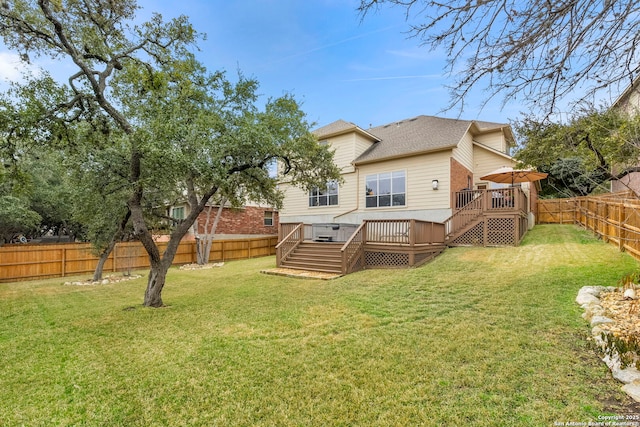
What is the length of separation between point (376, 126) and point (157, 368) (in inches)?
737

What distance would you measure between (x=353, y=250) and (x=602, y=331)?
24.4 ft

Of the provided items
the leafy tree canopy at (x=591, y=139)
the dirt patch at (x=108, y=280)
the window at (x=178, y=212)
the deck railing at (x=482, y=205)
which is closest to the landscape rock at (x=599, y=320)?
the leafy tree canopy at (x=591, y=139)

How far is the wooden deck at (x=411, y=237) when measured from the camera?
10.8 metres

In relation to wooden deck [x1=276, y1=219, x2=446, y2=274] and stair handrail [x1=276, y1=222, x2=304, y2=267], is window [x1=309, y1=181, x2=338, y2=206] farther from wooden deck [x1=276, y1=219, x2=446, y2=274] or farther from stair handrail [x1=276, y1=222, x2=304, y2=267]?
wooden deck [x1=276, y1=219, x2=446, y2=274]

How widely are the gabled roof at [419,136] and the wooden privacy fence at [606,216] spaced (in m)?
5.22

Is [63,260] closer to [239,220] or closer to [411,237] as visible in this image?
[239,220]

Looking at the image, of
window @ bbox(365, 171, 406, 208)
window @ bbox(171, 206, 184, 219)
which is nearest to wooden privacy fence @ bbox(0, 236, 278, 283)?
window @ bbox(171, 206, 184, 219)

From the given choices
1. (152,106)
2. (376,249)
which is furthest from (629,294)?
(152,106)

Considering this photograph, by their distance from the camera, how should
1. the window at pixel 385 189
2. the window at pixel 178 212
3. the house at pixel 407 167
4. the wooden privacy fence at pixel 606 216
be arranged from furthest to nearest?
the window at pixel 178 212, the window at pixel 385 189, the house at pixel 407 167, the wooden privacy fence at pixel 606 216

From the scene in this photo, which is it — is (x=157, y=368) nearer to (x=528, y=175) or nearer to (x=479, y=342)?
(x=479, y=342)

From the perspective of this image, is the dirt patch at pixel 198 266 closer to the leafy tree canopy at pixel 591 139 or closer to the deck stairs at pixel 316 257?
the deck stairs at pixel 316 257

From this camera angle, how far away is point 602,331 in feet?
13.1

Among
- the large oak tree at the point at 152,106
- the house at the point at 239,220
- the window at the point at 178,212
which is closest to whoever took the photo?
the large oak tree at the point at 152,106

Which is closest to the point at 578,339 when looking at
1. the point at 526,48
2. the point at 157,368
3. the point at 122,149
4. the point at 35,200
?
the point at 526,48
